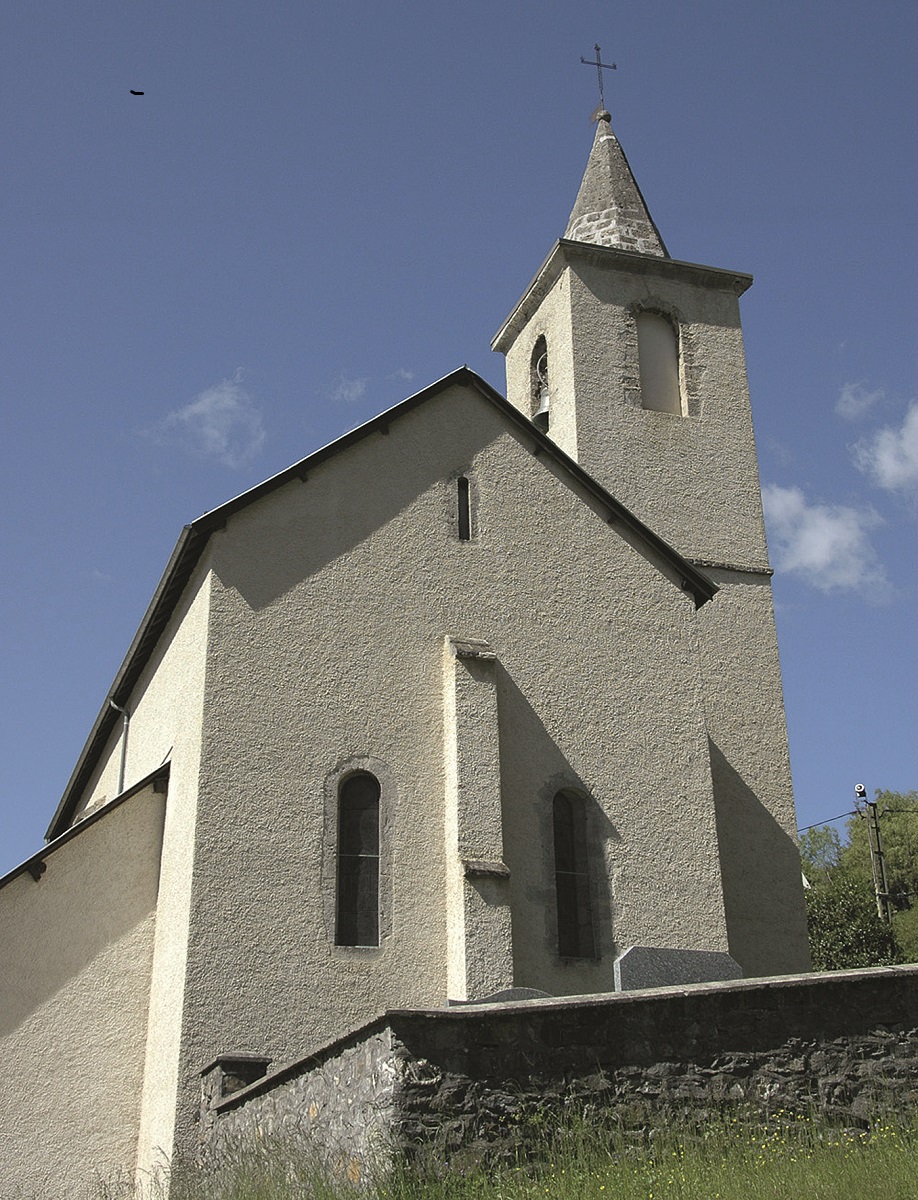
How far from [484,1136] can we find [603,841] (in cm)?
669

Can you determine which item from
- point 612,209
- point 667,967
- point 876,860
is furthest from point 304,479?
point 876,860

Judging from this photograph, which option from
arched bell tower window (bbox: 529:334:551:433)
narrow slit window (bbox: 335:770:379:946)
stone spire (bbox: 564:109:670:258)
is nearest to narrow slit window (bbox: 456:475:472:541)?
narrow slit window (bbox: 335:770:379:946)

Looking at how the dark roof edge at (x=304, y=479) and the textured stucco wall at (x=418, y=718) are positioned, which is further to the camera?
the dark roof edge at (x=304, y=479)

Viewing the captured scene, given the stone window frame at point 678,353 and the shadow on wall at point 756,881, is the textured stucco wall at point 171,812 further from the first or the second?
the stone window frame at point 678,353

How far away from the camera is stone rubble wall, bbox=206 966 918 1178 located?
8.18 metres

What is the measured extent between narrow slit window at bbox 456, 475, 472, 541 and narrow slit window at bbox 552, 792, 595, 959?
11.3 ft

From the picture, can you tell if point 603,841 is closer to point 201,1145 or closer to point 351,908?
point 351,908

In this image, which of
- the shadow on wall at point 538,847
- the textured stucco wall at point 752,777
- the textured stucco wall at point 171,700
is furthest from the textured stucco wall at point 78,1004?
the textured stucco wall at point 752,777

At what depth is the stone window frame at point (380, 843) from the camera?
1327 centimetres

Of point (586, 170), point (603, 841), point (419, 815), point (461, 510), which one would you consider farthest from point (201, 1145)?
point (586, 170)

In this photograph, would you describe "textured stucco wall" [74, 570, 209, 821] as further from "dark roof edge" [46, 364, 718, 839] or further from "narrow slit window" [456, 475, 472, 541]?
"narrow slit window" [456, 475, 472, 541]

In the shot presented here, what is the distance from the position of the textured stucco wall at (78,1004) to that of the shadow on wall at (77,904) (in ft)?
0.04

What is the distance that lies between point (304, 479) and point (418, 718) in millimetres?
3199

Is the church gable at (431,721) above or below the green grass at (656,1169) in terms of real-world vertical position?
above
